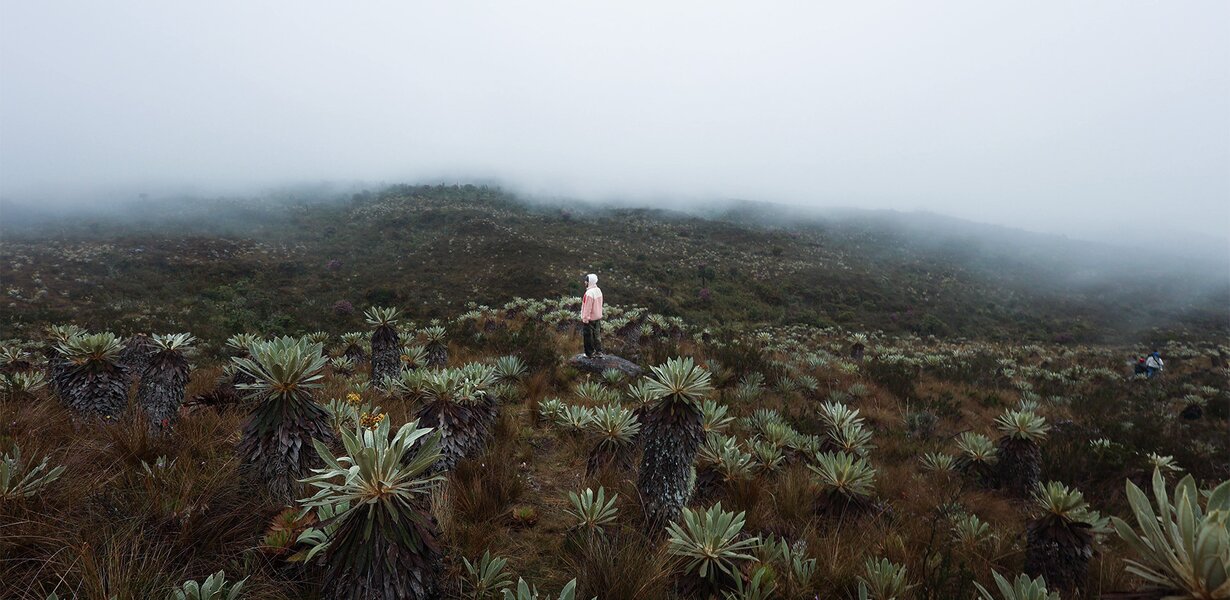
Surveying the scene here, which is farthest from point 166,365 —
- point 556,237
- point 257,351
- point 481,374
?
point 556,237

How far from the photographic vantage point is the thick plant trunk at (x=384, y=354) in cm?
650

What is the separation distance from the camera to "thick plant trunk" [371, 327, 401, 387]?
6.50 metres

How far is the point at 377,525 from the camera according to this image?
1.90 meters

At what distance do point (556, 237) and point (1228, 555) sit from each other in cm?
4994

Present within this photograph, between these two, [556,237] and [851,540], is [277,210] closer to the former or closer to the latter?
[556,237]

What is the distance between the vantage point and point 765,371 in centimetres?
1029

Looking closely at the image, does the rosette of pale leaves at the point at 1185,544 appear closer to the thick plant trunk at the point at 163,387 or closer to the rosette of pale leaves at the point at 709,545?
the rosette of pale leaves at the point at 709,545

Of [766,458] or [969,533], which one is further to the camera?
[766,458]

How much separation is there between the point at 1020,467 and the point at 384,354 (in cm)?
833

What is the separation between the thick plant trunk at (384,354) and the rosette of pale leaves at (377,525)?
495 cm

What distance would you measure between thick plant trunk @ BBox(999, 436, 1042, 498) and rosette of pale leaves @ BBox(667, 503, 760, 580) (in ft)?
15.8

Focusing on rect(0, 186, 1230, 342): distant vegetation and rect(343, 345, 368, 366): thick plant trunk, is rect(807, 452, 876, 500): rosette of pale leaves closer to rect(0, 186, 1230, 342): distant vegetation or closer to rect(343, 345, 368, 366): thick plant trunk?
rect(343, 345, 368, 366): thick plant trunk

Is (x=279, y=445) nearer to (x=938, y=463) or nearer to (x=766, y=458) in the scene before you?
(x=766, y=458)

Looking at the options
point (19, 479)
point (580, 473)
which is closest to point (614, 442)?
point (580, 473)
